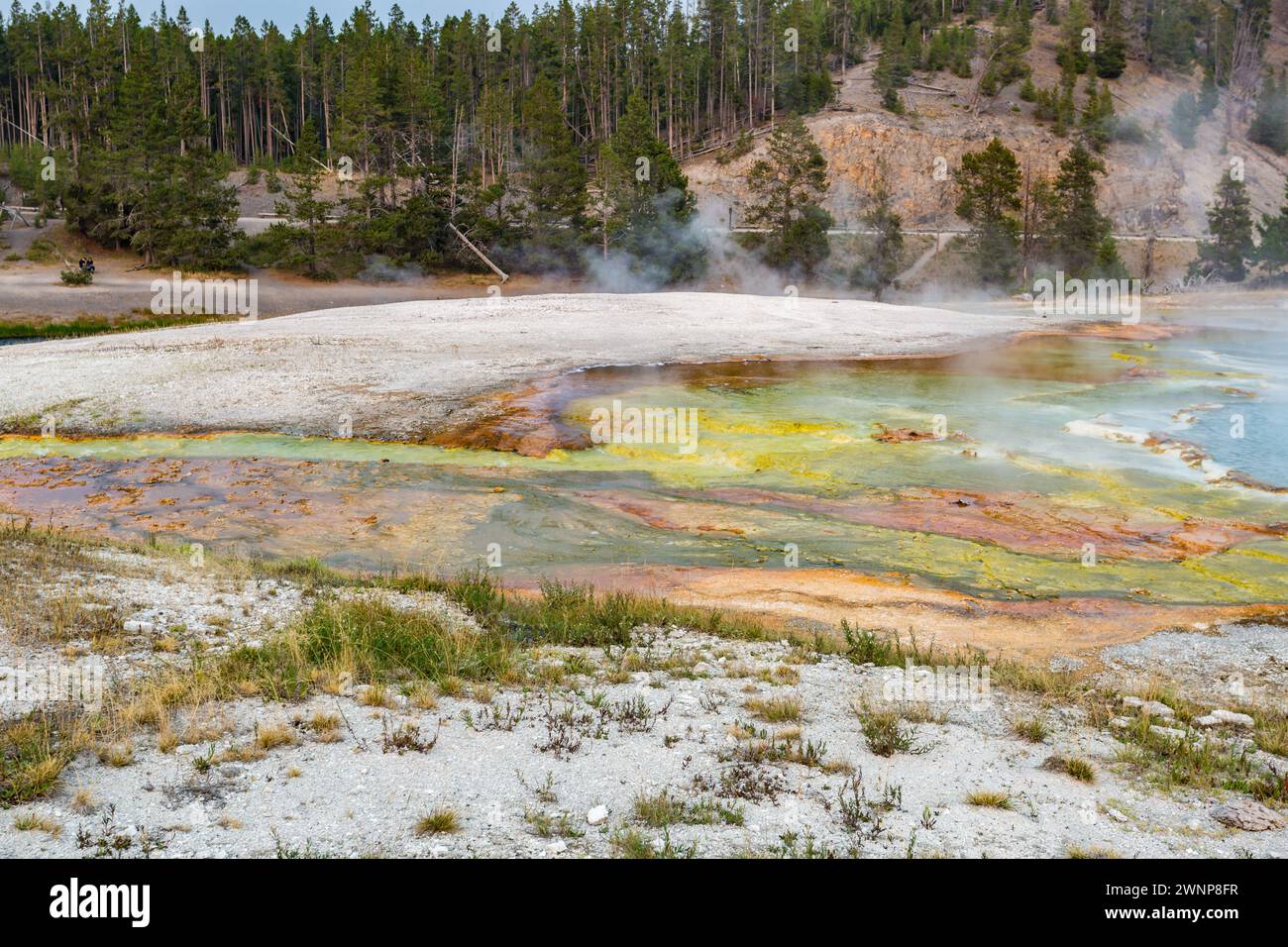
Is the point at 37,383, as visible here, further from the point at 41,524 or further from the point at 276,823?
the point at 276,823

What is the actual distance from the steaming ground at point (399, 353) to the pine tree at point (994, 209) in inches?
473

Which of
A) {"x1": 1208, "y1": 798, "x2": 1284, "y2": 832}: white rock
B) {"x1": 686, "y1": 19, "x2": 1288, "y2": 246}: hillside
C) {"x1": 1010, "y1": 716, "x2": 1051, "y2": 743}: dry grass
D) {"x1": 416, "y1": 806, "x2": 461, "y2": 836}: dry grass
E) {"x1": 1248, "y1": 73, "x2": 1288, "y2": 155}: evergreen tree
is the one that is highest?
{"x1": 1248, "y1": 73, "x2": 1288, "y2": 155}: evergreen tree

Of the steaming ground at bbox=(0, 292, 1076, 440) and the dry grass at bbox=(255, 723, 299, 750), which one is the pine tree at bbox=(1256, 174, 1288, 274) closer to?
the steaming ground at bbox=(0, 292, 1076, 440)

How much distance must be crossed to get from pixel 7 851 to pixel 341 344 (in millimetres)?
23022

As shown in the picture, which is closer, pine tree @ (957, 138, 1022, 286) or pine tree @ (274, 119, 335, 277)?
pine tree @ (274, 119, 335, 277)

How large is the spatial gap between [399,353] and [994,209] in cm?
3527

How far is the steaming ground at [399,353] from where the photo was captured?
19.8m

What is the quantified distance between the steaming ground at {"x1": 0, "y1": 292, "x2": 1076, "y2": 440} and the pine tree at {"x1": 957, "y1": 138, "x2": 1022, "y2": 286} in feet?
39.4

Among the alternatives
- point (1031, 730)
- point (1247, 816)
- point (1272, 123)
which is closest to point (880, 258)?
point (1031, 730)

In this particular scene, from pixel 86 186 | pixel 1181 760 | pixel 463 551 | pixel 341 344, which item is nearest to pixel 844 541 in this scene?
pixel 463 551

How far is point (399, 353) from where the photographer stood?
25.6 meters

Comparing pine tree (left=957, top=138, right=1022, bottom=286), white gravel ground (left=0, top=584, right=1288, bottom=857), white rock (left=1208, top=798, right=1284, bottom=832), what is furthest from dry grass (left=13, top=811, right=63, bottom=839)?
pine tree (left=957, top=138, right=1022, bottom=286)

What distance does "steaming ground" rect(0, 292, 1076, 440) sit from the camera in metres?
19.8

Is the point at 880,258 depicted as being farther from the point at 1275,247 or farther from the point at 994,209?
the point at 1275,247
